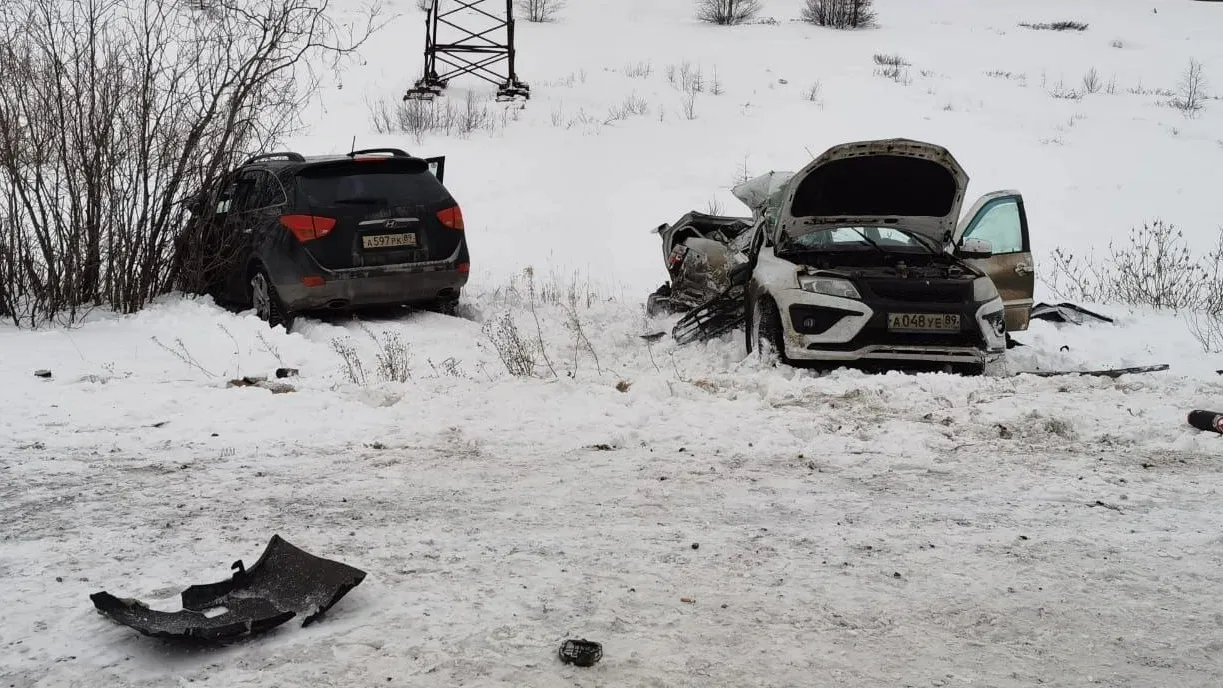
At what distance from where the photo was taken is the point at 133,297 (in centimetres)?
1014

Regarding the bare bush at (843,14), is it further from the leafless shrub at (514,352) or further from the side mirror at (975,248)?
the leafless shrub at (514,352)

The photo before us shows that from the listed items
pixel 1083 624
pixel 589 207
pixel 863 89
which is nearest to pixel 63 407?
pixel 1083 624

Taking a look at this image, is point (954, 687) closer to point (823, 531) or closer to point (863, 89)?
point (823, 531)

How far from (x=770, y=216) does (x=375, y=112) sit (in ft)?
51.6

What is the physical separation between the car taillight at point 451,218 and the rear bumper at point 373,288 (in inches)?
15.4

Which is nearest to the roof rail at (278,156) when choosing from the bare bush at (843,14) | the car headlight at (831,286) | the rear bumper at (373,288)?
the rear bumper at (373,288)

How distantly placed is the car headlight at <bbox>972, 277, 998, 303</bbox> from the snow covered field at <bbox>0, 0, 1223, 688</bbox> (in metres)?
0.96

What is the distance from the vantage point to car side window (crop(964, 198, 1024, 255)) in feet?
31.1

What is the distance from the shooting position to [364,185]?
32.1 feet

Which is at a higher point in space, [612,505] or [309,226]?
[309,226]

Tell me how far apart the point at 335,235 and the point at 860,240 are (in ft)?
16.0

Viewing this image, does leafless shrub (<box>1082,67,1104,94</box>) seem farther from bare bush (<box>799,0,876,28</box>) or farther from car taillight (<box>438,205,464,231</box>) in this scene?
car taillight (<box>438,205,464,231</box>)

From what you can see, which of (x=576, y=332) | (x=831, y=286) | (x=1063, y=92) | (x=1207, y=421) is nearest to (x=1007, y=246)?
(x=831, y=286)

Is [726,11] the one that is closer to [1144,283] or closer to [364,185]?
[1144,283]
